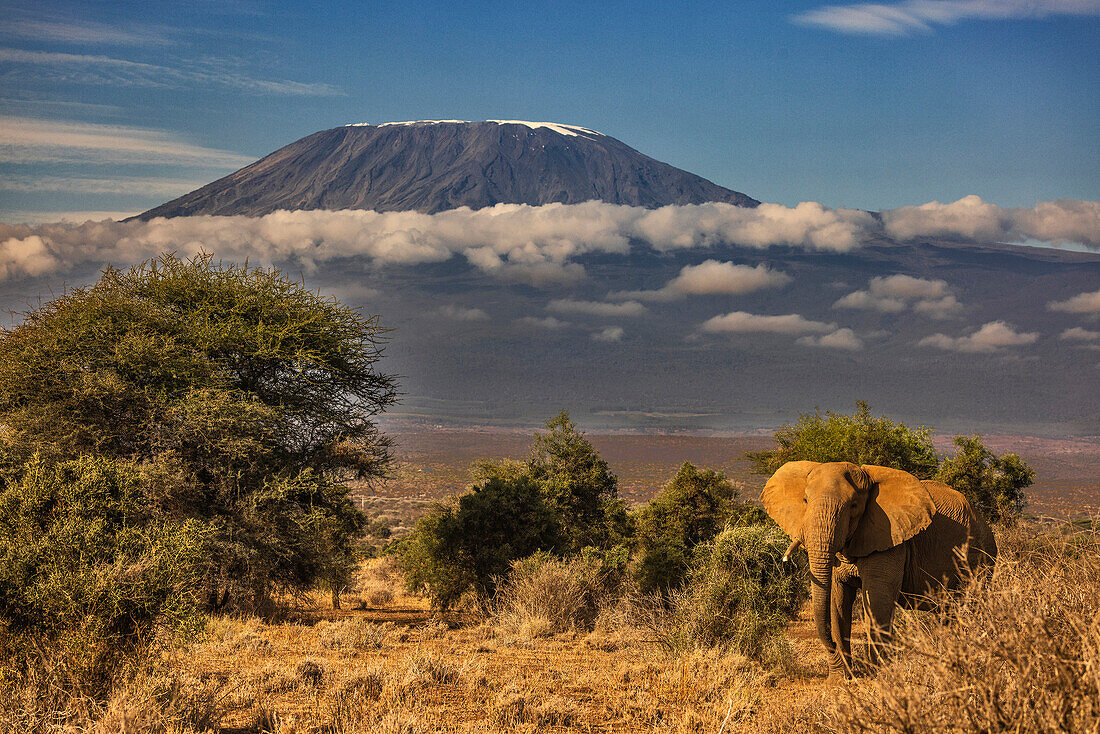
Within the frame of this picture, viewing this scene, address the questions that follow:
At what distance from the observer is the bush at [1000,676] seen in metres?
4.54

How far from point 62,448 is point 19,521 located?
8661mm

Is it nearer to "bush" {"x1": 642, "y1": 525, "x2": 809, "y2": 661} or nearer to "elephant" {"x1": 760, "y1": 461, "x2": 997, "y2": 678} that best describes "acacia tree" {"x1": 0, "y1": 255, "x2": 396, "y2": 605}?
"bush" {"x1": 642, "y1": 525, "x2": 809, "y2": 661}

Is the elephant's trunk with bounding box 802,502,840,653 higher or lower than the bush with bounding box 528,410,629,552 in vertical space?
higher

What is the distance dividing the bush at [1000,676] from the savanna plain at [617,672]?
0.04 feet

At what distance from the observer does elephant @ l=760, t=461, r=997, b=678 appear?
11078mm

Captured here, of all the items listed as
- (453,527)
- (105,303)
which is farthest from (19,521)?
(453,527)

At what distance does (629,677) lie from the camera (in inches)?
421

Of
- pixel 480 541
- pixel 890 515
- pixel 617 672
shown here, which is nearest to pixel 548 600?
pixel 617 672

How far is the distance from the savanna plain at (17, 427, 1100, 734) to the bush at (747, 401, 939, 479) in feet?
36.7

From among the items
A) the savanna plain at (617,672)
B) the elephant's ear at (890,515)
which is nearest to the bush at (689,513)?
the savanna plain at (617,672)

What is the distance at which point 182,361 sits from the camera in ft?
56.7

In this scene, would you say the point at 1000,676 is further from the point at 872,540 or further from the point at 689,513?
the point at 689,513

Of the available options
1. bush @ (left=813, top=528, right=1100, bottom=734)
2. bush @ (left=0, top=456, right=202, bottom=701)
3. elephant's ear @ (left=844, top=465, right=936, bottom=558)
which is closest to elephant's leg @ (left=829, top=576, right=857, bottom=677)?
elephant's ear @ (left=844, top=465, right=936, bottom=558)

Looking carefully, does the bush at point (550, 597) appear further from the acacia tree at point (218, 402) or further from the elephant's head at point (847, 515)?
the elephant's head at point (847, 515)
